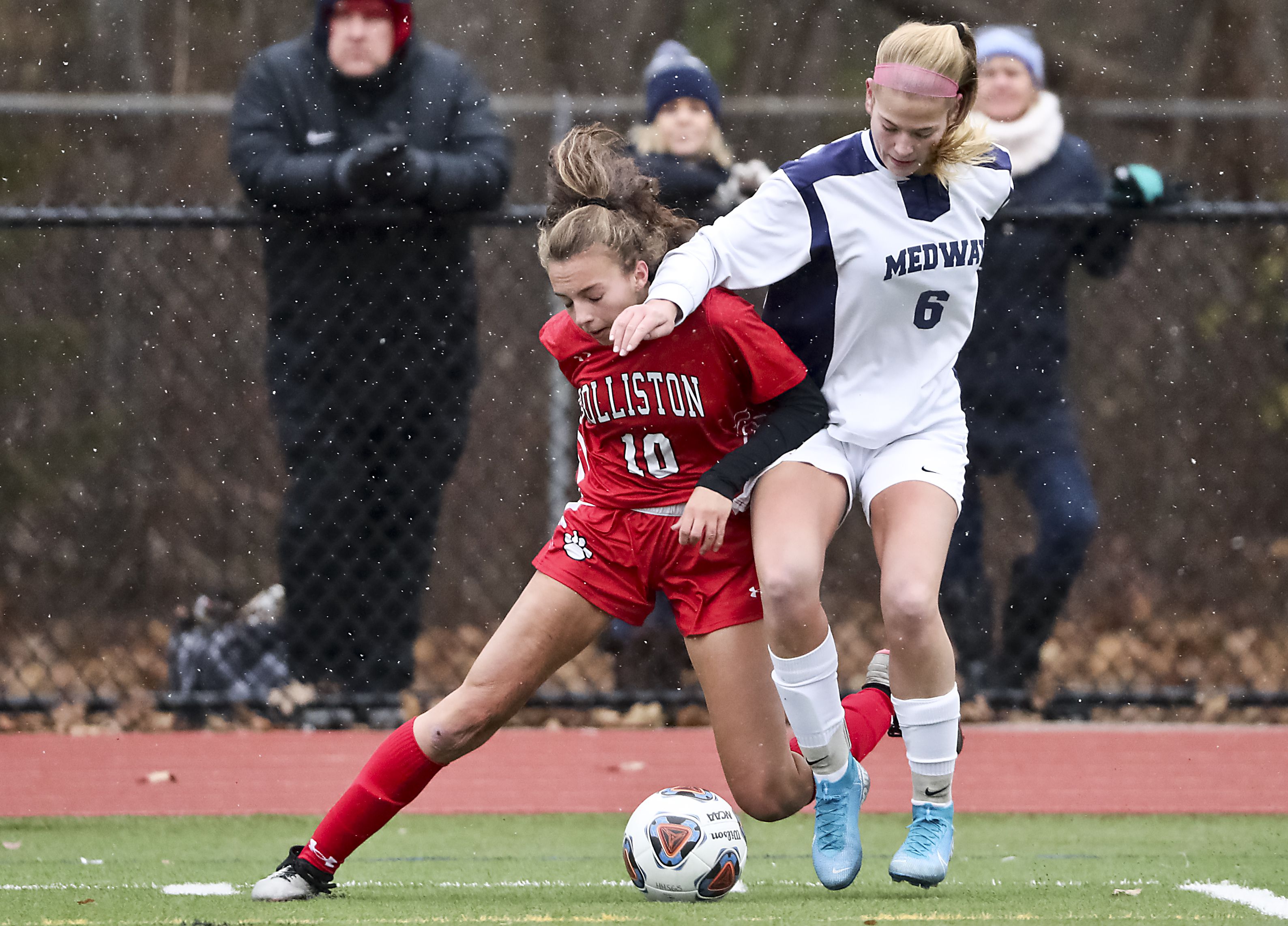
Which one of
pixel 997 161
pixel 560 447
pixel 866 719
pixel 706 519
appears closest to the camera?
pixel 706 519

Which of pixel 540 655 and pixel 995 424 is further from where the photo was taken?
pixel 995 424

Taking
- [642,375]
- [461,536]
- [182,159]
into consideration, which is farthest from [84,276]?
[642,375]

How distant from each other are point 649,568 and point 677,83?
8.77 ft

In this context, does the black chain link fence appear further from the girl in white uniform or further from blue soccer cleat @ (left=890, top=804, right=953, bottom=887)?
blue soccer cleat @ (left=890, top=804, right=953, bottom=887)

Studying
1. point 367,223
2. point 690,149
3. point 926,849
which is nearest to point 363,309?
point 367,223

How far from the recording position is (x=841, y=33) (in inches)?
397

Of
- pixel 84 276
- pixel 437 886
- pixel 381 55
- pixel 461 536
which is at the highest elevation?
pixel 381 55

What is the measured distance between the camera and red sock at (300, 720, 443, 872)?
371cm

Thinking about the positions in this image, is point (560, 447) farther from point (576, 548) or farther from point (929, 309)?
point (929, 309)

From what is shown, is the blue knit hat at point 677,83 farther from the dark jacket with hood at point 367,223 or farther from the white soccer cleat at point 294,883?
the white soccer cleat at point 294,883

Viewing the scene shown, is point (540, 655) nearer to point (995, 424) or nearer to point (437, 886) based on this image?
point (437, 886)

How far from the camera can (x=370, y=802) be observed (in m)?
3.71

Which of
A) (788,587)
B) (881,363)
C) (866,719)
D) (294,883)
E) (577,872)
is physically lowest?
(577,872)

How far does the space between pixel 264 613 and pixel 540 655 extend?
9.42ft
